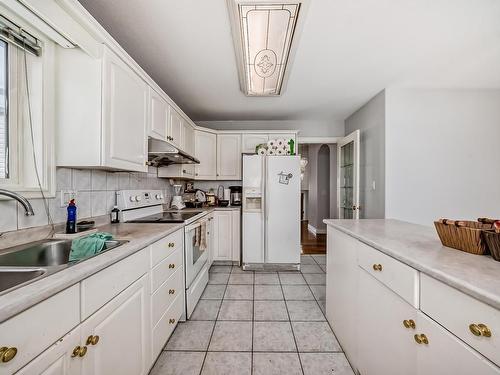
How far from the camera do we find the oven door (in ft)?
6.51

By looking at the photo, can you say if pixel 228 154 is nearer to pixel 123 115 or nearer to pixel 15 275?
pixel 123 115

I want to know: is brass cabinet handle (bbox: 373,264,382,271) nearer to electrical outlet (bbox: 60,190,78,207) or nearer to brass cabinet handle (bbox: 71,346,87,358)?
brass cabinet handle (bbox: 71,346,87,358)

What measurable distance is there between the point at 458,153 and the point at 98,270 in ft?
12.9

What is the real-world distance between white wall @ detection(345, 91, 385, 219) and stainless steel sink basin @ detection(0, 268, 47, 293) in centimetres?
328

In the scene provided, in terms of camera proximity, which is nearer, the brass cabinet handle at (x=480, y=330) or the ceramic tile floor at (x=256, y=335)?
the brass cabinet handle at (x=480, y=330)

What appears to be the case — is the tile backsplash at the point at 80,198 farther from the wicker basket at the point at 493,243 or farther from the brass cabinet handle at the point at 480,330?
the wicker basket at the point at 493,243

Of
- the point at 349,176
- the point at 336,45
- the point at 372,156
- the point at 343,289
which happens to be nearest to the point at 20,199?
the point at 343,289

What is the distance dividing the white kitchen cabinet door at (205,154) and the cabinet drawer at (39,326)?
9.72 ft

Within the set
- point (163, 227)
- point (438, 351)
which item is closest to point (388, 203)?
point (438, 351)

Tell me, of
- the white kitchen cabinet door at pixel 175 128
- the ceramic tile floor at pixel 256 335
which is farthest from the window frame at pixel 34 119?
the ceramic tile floor at pixel 256 335

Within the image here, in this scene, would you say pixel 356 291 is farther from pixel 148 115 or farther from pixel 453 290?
pixel 148 115

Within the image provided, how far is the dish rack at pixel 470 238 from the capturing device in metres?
0.87

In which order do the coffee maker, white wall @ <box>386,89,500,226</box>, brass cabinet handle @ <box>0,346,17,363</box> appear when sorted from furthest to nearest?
the coffee maker, white wall @ <box>386,89,500,226</box>, brass cabinet handle @ <box>0,346,17,363</box>

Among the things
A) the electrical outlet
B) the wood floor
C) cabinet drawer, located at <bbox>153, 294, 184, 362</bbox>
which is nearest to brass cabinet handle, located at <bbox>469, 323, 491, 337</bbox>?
cabinet drawer, located at <bbox>153, 294, 184, 362</bbox>
